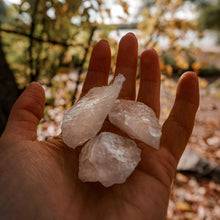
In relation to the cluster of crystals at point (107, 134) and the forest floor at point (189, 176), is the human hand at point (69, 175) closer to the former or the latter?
the cluster of crystals at point (107, 134)

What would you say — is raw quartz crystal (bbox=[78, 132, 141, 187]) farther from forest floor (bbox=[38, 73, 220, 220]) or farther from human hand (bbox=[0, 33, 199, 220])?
forest floor (bbox=[38, 73, 220, 220])

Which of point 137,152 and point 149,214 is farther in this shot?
point 137,152

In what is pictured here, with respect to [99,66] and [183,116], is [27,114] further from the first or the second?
[183,116]

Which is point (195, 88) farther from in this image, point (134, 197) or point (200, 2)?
point (200, 2)

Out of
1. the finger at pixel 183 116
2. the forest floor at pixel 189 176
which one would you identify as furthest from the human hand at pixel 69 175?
the forest floor at pixel 189 176

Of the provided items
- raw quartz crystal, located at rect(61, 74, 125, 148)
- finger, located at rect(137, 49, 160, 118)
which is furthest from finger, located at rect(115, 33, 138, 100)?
raw quartz crystal, located at rect(61, 74, 125, 148)

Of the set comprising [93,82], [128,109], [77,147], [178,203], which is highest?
[93,82]

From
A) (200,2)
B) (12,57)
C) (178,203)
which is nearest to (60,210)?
(178,203)
